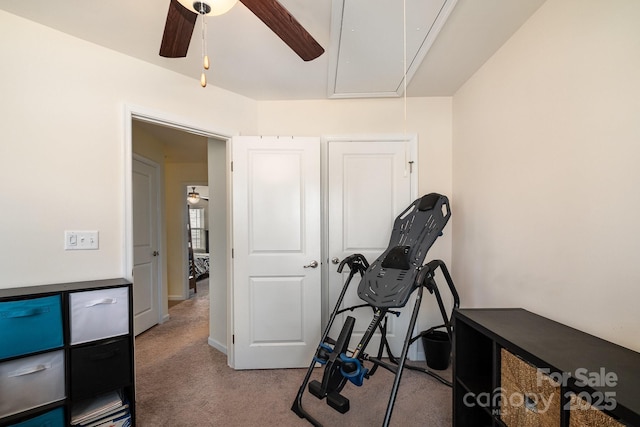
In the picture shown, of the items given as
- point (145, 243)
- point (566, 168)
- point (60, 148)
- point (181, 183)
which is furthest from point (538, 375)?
point (181, 183)

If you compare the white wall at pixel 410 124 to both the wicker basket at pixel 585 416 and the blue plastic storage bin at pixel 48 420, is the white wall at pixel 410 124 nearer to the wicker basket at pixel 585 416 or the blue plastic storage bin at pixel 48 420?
the wicker basket at pixel 585 416

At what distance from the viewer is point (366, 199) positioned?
2738mm

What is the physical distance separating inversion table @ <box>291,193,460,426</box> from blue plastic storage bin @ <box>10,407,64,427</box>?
1.31m

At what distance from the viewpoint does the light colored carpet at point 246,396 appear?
6.25 ft

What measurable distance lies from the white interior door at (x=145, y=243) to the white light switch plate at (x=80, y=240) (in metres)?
1.56

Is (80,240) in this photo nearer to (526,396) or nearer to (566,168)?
(526,396)

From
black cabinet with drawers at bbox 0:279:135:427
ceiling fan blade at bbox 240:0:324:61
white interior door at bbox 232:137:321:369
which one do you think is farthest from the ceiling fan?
black cabinet with drawers at bbox 0:279:135:427

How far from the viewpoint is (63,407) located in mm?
1550

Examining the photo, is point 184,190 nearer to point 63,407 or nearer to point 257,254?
point 257,254

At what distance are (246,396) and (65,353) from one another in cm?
121

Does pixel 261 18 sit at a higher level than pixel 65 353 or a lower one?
higher

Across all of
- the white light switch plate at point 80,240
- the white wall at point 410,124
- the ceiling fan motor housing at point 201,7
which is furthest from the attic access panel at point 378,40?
the white light switch plate at point 80,240

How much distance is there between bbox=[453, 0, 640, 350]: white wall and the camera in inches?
44.6

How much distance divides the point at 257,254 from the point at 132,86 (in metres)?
1.60
